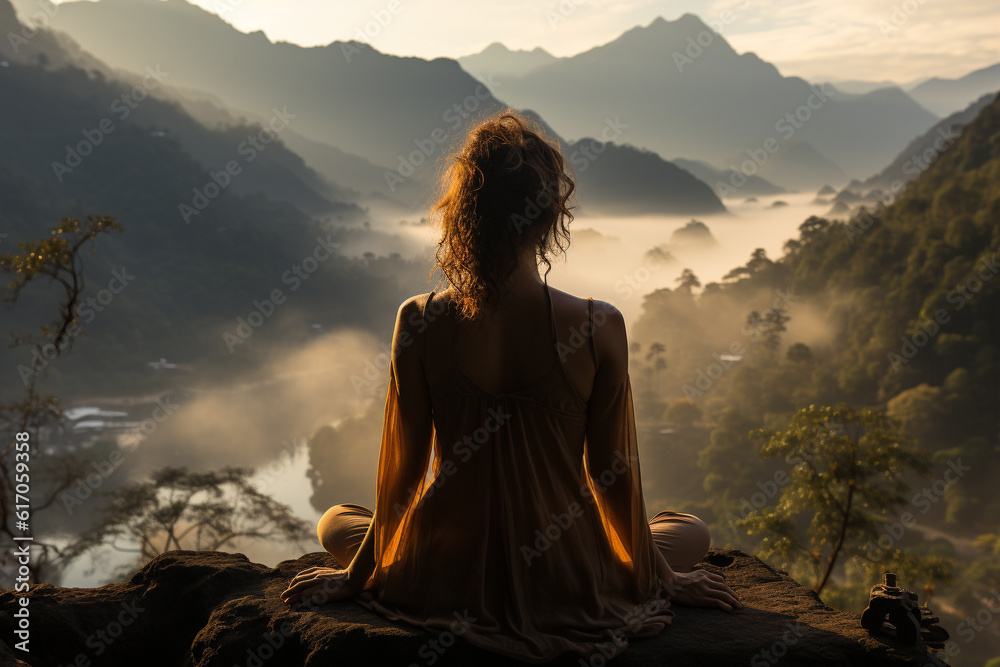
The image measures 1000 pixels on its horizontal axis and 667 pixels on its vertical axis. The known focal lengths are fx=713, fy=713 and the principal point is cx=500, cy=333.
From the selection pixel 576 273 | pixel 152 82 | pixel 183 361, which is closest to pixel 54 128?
pixel 183 361

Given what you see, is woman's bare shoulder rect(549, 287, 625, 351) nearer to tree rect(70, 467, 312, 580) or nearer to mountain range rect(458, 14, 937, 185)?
tree rect(70, 467, 312, 580)

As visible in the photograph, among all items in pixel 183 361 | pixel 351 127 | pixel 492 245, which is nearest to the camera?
pixel 492 245

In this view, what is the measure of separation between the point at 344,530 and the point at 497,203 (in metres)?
1.44

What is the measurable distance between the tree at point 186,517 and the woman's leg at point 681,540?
44.7 feet

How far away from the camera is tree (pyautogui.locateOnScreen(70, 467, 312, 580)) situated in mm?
16005

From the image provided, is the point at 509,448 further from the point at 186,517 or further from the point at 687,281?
the point at 687,281

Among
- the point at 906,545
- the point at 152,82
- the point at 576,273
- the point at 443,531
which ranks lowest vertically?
the point at 906,545

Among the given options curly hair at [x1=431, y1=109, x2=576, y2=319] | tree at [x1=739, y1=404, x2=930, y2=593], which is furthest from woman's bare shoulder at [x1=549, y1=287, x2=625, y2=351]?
tree at [x1=739, y1=404, x2=930, y2=593]

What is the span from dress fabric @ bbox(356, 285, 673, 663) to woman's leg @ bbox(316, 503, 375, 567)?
281 mm

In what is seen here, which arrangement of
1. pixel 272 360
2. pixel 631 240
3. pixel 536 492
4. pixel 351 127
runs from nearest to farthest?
1. pixel 536 492
2. pixel 272 360
3. pixel 631 240
4. pixel 351 127

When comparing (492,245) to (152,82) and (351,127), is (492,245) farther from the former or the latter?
(351,127)

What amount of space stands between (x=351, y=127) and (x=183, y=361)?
2417 inches

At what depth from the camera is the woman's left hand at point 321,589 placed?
2.48 metres

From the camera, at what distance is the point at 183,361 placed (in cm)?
4569
